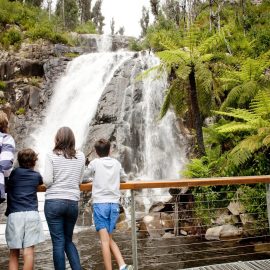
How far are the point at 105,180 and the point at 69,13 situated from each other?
117ft

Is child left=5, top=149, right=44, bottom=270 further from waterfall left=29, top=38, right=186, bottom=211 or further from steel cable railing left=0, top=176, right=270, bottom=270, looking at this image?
waterfall left=29, top=38, right=186, bottom=211

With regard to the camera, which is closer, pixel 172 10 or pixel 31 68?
pixel 31 68

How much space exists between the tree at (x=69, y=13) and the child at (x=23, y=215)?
33.2 m

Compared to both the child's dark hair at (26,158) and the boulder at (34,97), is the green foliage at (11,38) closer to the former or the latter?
the boulder at (34,97)

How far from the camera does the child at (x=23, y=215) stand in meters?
3.19

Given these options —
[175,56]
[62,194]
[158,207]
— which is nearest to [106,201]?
[62,194]

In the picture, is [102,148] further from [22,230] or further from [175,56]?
[175,56]

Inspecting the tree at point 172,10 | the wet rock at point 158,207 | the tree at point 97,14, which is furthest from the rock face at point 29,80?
the tree at point 97,14

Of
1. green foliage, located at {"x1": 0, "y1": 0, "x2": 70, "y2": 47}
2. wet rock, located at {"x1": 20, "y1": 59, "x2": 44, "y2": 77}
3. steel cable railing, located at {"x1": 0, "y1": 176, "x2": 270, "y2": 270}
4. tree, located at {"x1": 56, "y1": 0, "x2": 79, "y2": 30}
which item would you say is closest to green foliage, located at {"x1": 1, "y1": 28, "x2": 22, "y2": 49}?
green foliage, located at {"x1": 0, "y1": 0, "x2": 70, "y2": 47}

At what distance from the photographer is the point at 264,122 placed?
25.2 ft

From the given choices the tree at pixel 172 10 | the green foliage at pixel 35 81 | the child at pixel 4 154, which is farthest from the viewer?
the tree at pixel 172 10

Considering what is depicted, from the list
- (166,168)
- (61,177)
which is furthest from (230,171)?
(61,177)

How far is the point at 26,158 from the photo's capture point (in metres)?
3.37

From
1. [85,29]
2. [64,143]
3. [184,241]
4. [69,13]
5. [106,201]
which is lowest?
[184,241]
